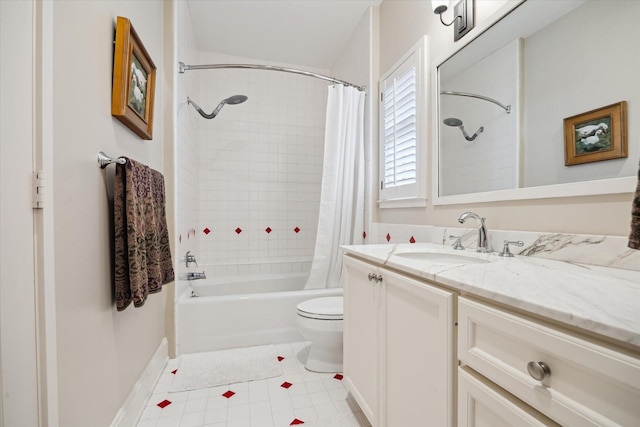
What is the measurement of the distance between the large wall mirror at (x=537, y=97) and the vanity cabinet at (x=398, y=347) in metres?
0.63

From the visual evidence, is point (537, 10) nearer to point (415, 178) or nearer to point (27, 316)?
point (415, 178)

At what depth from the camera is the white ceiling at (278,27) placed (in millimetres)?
2217

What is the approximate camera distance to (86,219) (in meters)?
0.98

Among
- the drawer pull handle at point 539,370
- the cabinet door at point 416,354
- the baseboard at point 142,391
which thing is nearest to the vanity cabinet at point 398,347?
the cabinet door at point 416,354

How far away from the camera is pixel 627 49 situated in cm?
82

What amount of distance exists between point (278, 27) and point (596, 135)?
8.01 ft

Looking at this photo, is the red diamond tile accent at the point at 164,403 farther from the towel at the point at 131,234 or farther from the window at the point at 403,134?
the window at the point at 403,134

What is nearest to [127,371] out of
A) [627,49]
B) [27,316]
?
[27,316]

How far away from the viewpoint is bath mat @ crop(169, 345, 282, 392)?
1.65 m

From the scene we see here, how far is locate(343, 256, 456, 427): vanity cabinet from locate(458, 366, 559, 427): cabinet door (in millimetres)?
45

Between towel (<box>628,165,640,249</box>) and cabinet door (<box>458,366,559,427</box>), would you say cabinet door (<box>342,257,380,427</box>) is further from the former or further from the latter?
towel (<box>628,165,640,249</box>)

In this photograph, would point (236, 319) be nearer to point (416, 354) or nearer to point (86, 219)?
point (86, 219)

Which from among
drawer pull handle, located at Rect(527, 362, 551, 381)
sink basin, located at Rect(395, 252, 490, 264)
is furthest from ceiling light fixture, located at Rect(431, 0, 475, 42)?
drawer pull handle, located at Rect(527, 362, 551, 381)

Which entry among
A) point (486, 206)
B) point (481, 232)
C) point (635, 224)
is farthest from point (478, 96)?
point (635, 224)
